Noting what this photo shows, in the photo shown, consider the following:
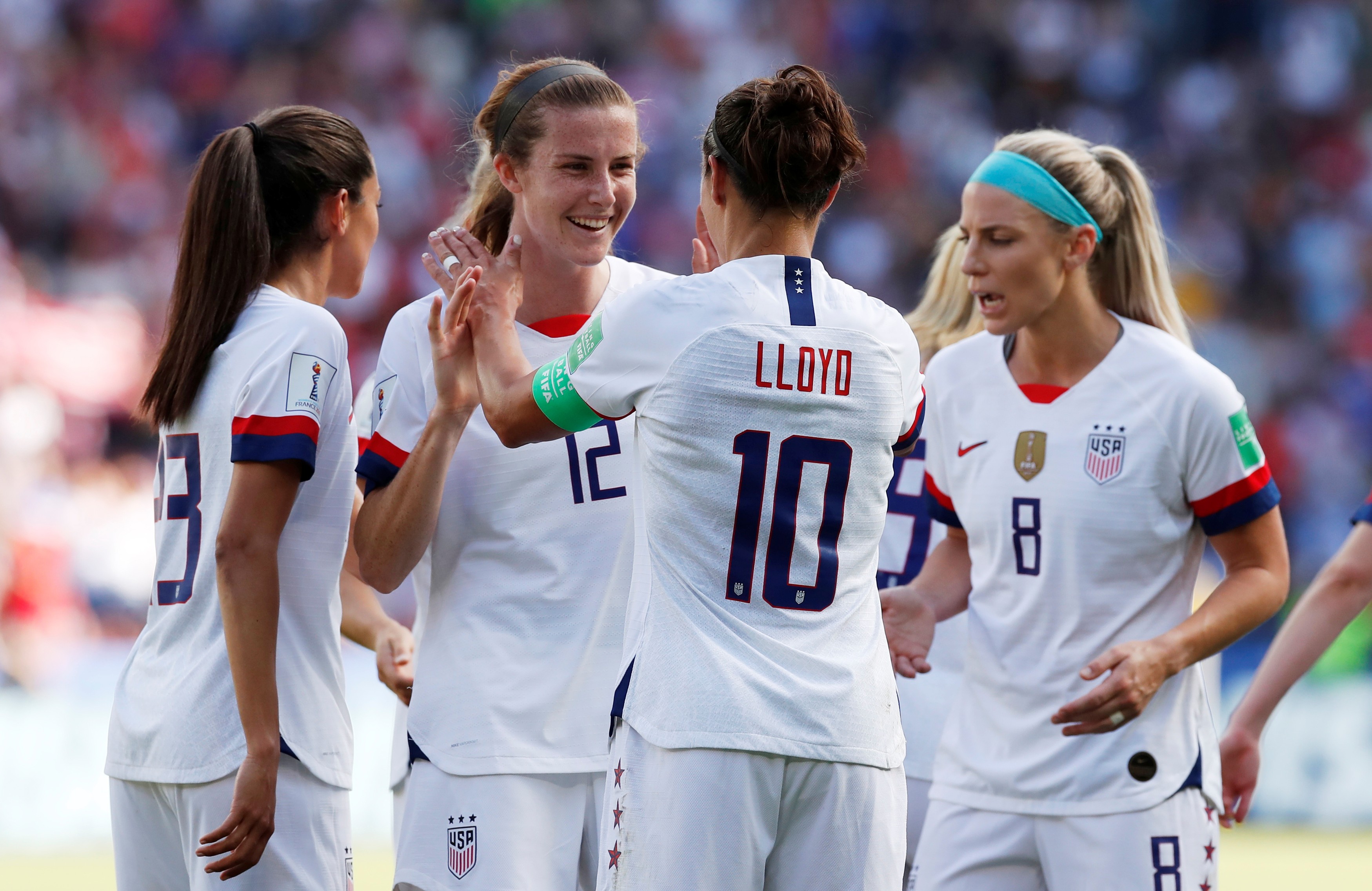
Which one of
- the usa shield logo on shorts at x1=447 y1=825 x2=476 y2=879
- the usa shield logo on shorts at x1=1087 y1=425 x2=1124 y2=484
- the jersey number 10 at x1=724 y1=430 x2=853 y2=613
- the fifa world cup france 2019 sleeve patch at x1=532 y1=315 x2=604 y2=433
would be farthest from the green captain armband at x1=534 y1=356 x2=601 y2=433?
the usa shield logo on shorts at x1=1087 y1=425 x2=1124 y2=484

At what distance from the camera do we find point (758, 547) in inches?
108

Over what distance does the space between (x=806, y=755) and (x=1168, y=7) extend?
48.7 ft

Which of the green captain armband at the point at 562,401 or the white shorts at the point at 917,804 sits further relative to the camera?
the white shorts at the point at 917,804

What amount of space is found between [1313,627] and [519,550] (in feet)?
6.99

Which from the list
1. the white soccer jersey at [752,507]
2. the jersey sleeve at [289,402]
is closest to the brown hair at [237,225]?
the jersey sleeve at [289,402]

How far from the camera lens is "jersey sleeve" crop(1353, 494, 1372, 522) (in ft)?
12.9

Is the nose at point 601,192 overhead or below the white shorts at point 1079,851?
overhead

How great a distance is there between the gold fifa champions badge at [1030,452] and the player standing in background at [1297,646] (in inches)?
32.8

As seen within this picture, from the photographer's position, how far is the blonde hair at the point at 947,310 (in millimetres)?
4691

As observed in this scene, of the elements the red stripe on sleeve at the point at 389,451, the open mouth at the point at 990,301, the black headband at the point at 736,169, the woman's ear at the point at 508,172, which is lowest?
the red stripe on sleeve at the point at 389,451

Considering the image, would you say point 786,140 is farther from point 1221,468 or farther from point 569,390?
point 1221,468

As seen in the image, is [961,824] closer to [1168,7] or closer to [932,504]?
Result: [932,504]

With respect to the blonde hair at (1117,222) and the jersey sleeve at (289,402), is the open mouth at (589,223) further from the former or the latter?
the blonde hair at (1117,222)

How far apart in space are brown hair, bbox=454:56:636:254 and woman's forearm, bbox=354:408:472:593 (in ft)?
1.83
